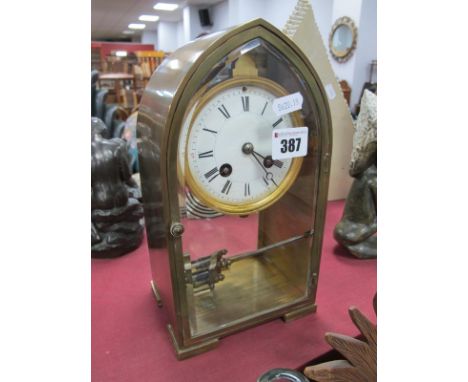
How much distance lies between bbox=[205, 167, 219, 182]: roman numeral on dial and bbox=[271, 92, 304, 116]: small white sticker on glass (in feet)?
0.66

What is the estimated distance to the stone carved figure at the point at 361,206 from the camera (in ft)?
3.90

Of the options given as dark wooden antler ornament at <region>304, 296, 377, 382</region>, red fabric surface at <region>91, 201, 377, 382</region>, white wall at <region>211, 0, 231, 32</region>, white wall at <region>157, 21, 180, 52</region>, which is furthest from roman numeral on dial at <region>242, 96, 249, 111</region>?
white wall at <region>157, 21, 180, 52</region>

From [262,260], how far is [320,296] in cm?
23

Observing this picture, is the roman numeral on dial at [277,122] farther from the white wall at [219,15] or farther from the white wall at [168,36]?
the white wall at [168,36]

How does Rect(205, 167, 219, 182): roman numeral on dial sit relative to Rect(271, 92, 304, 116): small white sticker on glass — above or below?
below

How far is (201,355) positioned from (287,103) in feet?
2.13

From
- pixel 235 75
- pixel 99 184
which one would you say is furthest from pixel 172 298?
pixel 99 184

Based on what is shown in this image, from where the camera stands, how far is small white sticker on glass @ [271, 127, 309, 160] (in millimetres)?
818

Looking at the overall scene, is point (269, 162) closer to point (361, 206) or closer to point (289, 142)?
point (289, 142)

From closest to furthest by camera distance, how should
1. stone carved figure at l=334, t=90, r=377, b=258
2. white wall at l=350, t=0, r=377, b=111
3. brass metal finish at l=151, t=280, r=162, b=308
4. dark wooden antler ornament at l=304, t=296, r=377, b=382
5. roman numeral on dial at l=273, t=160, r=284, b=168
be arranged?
dark wooden antler ornament at l=304, t=296, r=377, b=382 < roman numeral on dial at l=273, t=160, r=284, b=168 < brass metal finish at l=151, t=280, r=162, b=308 < stone carved figure at l=334, t=90, r=377, b=258 < white wall at l=350, t=0, r=377, b=111

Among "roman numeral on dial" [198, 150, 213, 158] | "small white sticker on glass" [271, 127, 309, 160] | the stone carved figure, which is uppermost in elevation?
"small white sticker on glass" [271, 127, 309, 160]

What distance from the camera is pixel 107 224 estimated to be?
4.13 ft

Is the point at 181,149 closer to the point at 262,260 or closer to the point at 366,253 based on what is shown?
the point at 262,260

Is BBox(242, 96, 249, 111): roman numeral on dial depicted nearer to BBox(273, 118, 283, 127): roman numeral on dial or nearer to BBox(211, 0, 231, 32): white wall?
BBox(273, 118, 283, 127): roman numeral on dial
